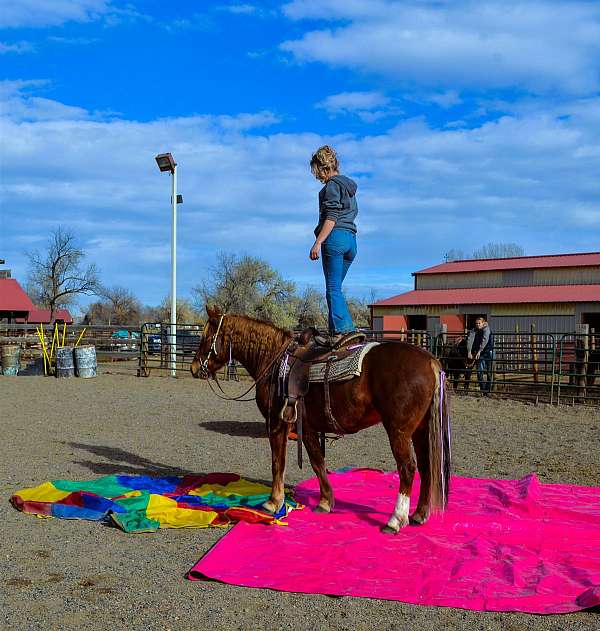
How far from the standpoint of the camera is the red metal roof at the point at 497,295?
2991 centimetres

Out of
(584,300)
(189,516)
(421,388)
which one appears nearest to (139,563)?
(189,516)

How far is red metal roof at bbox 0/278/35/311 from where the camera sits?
3662 centimetres

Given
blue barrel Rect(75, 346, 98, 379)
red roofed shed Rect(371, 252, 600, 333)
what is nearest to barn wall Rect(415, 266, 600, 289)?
red roofed shed Rect(371, 252, 600, 333)

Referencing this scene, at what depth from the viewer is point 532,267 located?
1340 inches

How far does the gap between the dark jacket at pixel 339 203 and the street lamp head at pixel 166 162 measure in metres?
14.1

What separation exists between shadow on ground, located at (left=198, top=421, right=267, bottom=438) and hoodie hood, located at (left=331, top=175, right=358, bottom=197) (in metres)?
4.71

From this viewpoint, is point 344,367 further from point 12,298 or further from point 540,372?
point 12,298

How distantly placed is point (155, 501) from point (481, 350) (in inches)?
393

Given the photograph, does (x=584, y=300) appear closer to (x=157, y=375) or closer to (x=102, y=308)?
(x=157, y=375)

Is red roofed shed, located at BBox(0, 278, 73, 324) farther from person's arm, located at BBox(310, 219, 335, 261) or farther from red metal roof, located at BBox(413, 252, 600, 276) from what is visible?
person's arm, located at BBox(310, 219, 335, 261)

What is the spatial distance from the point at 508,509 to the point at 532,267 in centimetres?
3098

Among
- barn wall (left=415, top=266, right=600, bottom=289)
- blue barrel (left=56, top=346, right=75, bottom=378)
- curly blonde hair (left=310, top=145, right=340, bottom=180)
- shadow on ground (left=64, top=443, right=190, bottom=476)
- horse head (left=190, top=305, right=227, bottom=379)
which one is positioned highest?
barn wall (left=415, top=266, right=600, bottom=289)

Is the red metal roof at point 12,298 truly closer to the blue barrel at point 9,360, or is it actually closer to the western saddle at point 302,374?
the blue barrel at point 9,360

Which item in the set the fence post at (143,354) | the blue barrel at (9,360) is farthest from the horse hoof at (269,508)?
the blue barrel at (9,360)
